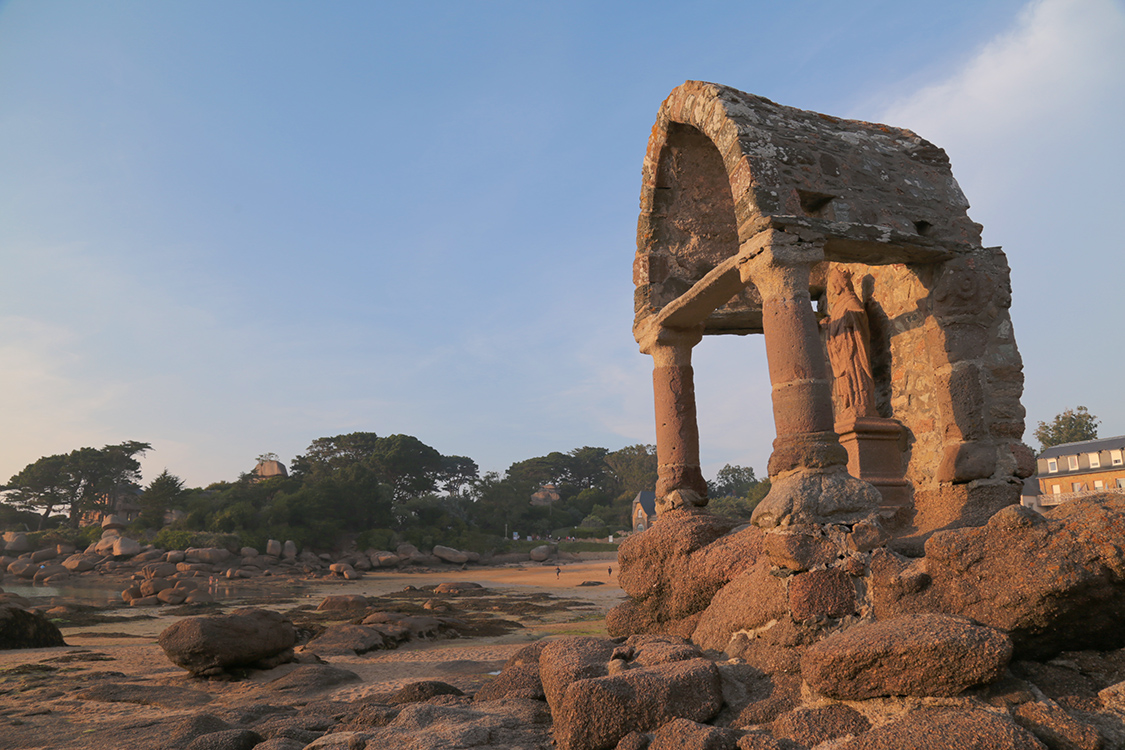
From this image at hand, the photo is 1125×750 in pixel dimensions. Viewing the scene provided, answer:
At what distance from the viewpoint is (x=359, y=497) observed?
42.6 metres

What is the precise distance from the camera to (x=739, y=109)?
6.00 metres

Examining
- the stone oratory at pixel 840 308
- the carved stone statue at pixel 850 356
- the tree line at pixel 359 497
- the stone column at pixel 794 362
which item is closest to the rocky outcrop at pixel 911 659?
the stone oratory at pixel 840 308

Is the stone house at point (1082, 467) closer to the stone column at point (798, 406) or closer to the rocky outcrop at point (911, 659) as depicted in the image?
the stone column at point (798, 406)

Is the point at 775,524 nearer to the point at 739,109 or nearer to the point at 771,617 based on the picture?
the point at 771,617

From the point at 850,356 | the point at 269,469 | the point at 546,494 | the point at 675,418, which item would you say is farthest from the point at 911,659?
the point at 546,494

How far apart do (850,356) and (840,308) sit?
56cm

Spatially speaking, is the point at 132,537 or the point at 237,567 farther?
the point at 132,537

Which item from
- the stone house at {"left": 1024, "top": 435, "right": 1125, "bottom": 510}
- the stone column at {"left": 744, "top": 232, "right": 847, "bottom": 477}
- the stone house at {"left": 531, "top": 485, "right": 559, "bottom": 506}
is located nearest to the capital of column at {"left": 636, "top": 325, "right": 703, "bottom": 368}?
the stone column at {"left": 744, "top": 232, "right": 847, "bottom": 477}

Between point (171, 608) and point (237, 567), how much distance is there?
572 inches

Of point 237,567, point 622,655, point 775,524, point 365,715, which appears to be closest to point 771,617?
point 775,524

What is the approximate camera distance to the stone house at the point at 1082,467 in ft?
94.3

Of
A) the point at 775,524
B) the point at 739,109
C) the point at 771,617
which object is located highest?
the point at 739,109

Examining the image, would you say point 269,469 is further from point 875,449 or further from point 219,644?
point 875,449

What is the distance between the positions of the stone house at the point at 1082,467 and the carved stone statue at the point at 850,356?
26.4 metres
